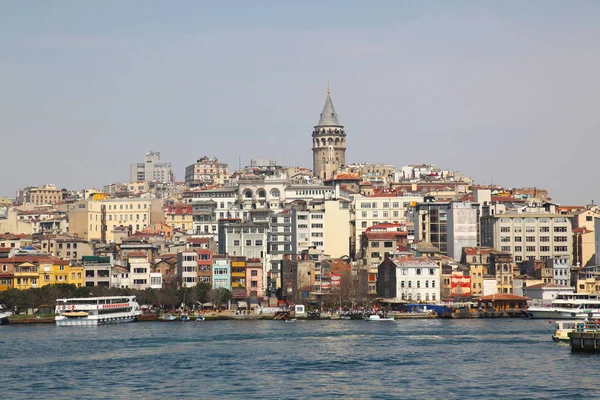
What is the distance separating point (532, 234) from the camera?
94.9 metres

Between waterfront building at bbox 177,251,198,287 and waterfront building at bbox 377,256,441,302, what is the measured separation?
40.3 ft

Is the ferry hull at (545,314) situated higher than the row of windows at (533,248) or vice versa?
the row of windows at (533,248)

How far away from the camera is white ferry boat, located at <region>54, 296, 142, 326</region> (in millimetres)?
70688

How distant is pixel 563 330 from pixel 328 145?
317ft

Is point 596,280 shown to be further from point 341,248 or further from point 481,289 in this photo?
point 341,248

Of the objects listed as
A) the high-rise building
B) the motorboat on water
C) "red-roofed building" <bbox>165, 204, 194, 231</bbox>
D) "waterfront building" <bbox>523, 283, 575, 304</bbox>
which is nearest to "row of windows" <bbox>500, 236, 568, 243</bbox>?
"waterfront building" <bbox>523, 283, 575, 304</bbox>

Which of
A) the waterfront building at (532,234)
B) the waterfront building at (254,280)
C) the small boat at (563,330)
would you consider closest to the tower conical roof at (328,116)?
the waterfront building at (532,234)

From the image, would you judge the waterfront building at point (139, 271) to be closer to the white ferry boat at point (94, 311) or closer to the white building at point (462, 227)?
the white ferry boat at point (94, 311)

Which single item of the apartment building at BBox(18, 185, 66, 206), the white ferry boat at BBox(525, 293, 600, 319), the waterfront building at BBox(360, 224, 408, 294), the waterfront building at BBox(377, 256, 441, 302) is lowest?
the white ferry boat at BBox(525, 293, 600, 319)

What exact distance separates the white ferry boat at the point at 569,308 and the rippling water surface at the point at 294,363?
26.3 ft

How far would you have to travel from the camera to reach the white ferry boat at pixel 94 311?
70688 millimetres

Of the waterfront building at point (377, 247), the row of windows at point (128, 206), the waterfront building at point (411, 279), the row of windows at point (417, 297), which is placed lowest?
the row of windows at point (417, 297)

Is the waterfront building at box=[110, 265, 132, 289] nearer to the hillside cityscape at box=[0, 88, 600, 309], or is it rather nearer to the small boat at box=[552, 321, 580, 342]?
the hillside cityscape at box=[0, 88, 600, 309]

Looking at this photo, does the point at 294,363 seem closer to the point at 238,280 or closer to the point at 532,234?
the point at 238,280
